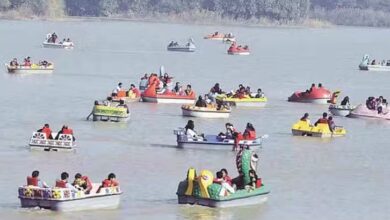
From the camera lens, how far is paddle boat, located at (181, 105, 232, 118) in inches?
2157

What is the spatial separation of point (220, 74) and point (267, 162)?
44.6 meters

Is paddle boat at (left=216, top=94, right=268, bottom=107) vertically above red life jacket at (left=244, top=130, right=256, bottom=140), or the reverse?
red life jacket at (left=244, top=130, right=256, bottom=140)

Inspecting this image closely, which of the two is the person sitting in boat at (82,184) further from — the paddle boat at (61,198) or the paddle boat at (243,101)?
the paddle boat at (243,101)

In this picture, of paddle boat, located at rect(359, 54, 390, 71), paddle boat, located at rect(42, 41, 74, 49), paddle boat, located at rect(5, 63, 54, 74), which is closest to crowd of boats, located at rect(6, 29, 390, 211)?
paddle boat, located at rect(5, 63, 54, 74)

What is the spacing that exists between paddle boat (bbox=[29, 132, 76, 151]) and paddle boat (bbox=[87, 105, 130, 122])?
30.7 feet

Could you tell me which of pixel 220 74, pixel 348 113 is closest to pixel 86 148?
pixel 348 113

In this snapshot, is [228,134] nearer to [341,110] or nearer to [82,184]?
[82,184]

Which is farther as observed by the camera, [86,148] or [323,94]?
[323,94]

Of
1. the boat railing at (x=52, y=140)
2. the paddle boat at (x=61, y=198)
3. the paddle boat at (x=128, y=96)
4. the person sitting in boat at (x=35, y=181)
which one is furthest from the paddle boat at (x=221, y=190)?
the paddle boat at (x=128, y=96)

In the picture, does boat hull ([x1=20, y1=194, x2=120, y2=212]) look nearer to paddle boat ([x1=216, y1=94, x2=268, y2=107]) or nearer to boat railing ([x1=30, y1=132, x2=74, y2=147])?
boat railing ([x1=30, y1=132, x2=74, y2=147])

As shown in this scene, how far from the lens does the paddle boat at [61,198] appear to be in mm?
32531

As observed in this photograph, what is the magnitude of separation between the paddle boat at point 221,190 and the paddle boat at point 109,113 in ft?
59.1

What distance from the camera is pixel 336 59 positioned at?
407 ft

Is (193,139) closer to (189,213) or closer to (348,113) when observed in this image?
(189,213)
